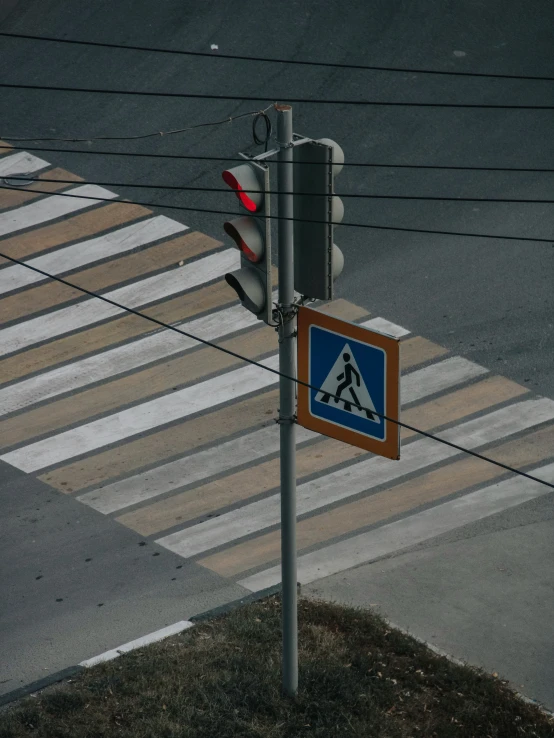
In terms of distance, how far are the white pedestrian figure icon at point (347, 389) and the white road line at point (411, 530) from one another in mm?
3140

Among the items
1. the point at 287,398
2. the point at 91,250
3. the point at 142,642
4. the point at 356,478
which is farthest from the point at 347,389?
the point at 91,250

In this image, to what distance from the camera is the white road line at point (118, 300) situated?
1585 centimetres

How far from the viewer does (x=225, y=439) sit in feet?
45.4

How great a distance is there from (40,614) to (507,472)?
4.63 m

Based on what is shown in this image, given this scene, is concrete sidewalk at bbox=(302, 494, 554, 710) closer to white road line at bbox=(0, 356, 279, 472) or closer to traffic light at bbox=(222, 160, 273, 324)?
white road line at bbox=(0, 356, 279, 472)

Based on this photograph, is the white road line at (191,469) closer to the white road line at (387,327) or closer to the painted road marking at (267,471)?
the painted road marking at (267,471)

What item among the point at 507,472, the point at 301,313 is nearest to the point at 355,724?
the point at 301,313

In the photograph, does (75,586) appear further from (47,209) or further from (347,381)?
(47,209)

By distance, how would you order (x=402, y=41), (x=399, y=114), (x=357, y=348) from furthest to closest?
(x=402, y=41) → (x=399, y=114) → (x=357, y=348)

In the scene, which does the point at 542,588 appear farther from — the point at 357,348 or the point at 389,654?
the point at 357,348

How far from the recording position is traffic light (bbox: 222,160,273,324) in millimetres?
Result: 8484

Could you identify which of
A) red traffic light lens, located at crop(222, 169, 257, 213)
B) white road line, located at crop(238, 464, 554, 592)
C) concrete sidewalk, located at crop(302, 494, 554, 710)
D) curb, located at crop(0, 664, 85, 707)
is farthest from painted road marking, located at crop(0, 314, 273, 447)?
red traffic light lens, located at crop(222, 169, 257, 213)

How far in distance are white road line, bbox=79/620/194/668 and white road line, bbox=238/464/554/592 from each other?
2.91ft

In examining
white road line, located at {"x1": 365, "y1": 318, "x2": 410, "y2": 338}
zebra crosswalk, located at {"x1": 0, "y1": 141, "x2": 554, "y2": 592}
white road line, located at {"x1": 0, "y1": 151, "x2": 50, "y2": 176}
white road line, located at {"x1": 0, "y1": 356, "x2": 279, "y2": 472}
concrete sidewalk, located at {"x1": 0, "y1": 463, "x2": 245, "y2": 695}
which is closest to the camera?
concrete sidewalk, located at {"x1": 0, "y1": 463, "x2": 245, "y2": 695}
